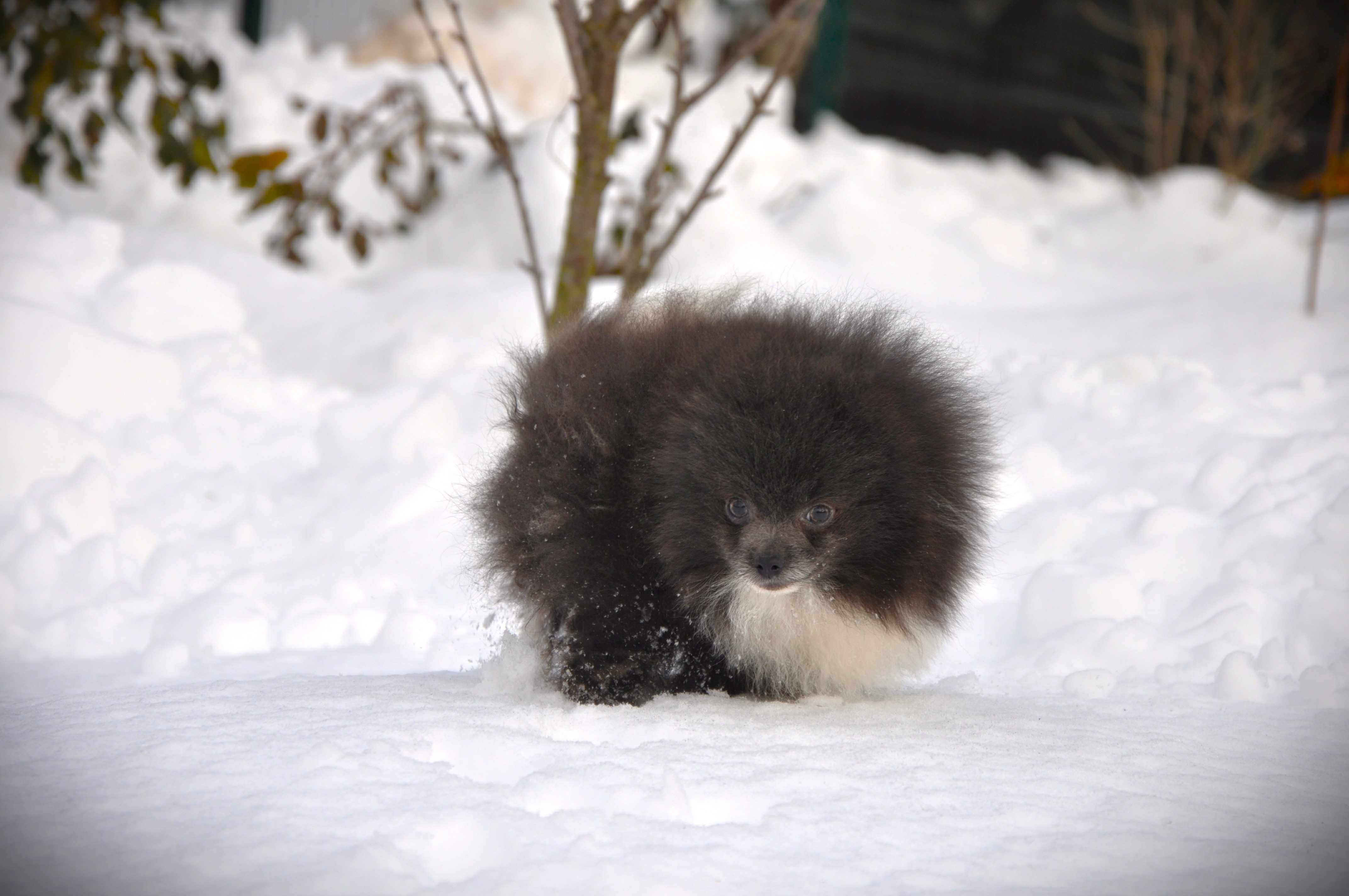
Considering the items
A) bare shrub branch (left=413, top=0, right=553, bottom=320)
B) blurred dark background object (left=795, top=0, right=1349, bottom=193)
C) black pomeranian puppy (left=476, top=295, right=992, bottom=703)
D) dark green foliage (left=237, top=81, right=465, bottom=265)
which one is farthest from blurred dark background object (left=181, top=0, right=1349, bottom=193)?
black pomeranian puppy (left=476, top=295, right=992, bottom=703)

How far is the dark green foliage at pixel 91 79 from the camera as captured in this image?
5418 mm

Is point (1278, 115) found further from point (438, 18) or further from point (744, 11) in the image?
point (438, 18)

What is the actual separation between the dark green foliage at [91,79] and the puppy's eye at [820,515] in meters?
4.44

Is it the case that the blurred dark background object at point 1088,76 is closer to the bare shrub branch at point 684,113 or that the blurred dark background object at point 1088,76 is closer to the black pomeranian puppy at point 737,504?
the bare shrub branch at point 684,113

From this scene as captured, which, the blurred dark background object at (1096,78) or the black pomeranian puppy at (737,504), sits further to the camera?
the blurred dark background object at (1096,78)

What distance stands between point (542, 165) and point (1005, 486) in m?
3.33

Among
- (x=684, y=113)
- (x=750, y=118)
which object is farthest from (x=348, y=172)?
(x=750, y=118)

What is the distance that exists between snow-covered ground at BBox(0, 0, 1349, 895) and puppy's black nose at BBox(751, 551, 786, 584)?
325 mm

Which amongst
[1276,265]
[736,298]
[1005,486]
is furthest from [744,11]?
[736,298]

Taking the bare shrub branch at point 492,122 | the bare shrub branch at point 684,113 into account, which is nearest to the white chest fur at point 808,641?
the bare shrub branch at point 684,113

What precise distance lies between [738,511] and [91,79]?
529 centimetres

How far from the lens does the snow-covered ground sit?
1.81m

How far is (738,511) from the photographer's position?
2348mm

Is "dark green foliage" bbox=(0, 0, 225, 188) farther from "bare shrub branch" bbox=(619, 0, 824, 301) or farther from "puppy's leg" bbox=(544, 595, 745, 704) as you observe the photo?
"puppy's leg" bbox=(544, 595, 745, 704)
